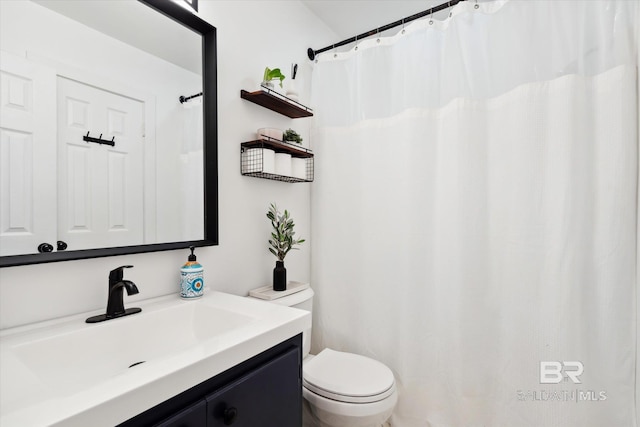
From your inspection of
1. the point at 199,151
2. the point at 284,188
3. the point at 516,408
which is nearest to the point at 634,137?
the point at 516,408

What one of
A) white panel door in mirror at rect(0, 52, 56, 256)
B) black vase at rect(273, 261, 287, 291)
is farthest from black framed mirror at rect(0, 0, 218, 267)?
black vase at rect(273, 261, 287, 291)

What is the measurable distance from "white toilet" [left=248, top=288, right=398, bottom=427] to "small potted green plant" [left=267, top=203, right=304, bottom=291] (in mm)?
90

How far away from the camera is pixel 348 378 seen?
4.62 feet

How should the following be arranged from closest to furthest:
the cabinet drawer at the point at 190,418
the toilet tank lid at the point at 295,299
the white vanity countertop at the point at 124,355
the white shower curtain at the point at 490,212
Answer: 1. the white vanity countertop at the point at 124,355
2. the cabinet drawer at the point at 190,418
3. the white shower curtain at the point at 490,212
4. the toilet tank lid at the point at 295,299

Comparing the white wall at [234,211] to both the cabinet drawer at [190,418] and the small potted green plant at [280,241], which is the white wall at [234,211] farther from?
the cabinet drawer at [190,418]

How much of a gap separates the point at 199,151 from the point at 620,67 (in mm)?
1658

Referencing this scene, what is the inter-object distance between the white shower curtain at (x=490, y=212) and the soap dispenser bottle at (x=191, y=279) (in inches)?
34.1

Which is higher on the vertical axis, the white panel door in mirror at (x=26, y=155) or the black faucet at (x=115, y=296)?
the white panel door in mirror at (x=26, y=155)

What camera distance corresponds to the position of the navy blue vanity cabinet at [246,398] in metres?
0.69

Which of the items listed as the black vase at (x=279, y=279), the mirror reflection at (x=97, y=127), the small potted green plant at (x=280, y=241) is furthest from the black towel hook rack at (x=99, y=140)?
the black vase at (x=279, y=279)

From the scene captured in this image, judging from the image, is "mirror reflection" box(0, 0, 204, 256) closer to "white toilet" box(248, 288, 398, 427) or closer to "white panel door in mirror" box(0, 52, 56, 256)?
"white panel door in mirror" box(0, 52, 56, 256)

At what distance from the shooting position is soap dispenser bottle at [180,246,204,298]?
1.19 metres

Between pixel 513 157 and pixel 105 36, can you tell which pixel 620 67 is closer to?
pixel 513 157

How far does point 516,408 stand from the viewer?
140 centimetres
